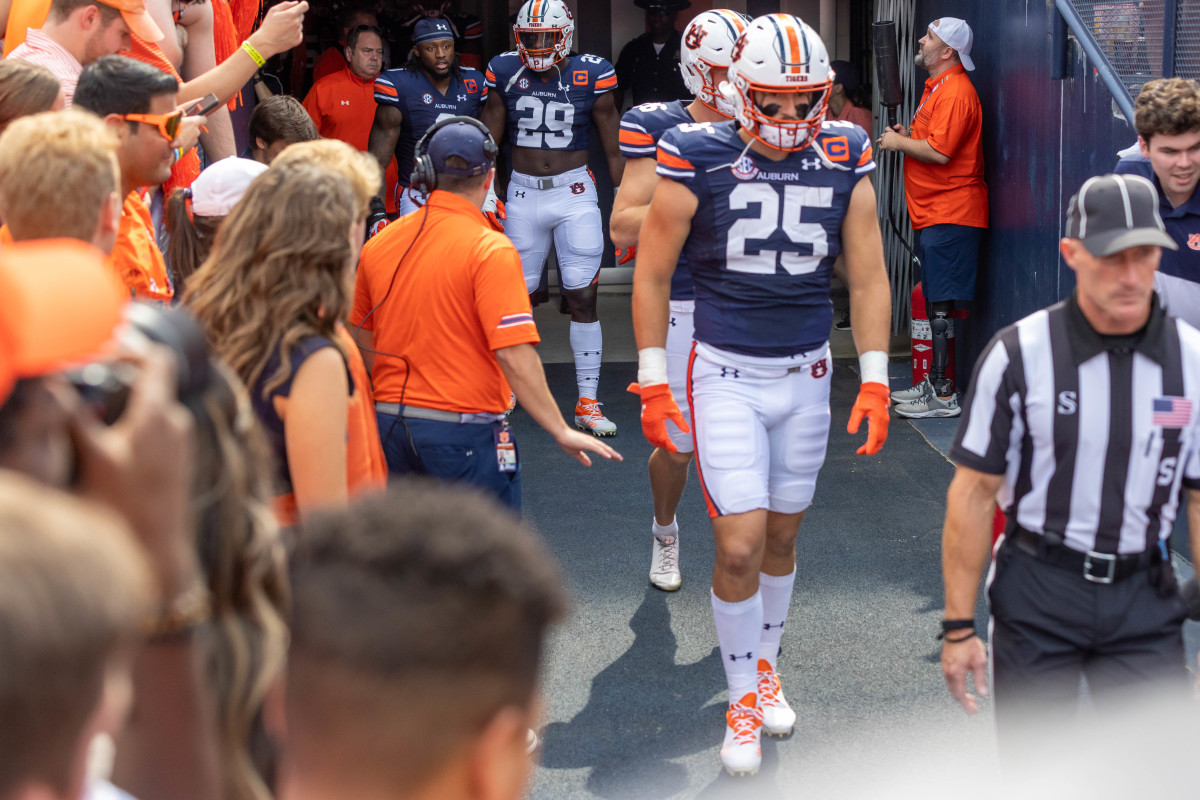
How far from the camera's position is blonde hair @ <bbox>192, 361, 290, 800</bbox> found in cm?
151

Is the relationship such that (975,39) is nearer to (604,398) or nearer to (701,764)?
(604,398)

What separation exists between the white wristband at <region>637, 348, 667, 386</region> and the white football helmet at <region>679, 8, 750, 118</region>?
1010 mm

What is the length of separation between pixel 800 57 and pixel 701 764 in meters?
2.18

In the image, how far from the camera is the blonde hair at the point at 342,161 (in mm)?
2791

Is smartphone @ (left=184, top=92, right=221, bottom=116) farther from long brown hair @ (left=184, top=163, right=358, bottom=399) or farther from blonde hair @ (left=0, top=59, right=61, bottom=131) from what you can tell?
long brown hair @ (left=184, top=163, right=358, bottom=399)

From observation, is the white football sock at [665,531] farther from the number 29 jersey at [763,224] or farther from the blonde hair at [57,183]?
the blonde hair at [57,183]

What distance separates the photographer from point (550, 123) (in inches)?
315

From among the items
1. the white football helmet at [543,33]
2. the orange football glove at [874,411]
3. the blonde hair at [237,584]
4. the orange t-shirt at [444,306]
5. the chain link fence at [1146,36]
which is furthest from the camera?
the white football helmet at [543,33]

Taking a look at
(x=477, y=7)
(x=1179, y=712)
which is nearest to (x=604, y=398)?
(x=477, y=7)

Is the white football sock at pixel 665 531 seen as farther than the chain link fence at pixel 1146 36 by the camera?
No

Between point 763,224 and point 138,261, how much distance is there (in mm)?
1833

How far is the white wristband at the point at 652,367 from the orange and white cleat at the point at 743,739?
1.03 meters

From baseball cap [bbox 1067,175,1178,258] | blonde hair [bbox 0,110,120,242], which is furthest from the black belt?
blonde hair [bbox 0,110,120,242]

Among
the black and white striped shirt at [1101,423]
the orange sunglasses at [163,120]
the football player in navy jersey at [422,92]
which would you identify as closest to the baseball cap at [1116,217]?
the black and white striped shirt at [1101,423]
